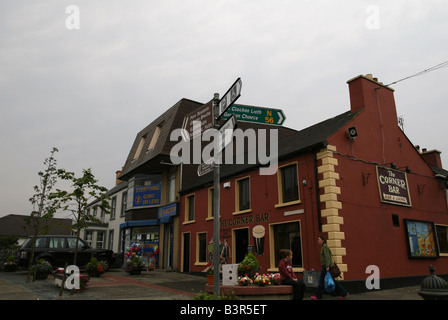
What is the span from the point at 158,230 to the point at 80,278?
43.7 feet

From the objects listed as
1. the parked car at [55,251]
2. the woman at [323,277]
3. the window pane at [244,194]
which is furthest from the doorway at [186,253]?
the woman at [323,277]

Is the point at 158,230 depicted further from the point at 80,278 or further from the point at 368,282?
the point at 368,282

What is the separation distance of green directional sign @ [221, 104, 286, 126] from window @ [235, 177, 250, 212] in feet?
32.1

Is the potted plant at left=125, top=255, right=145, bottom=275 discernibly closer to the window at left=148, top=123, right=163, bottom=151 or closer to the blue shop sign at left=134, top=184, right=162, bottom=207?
the blue shop sign at left=134, top=184, right=162, bottom=207

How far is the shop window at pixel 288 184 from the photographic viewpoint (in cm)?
1418

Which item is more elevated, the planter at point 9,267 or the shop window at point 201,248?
the shop window at point 201,248

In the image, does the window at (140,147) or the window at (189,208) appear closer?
the window at (189,208)

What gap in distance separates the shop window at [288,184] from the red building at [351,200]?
43 mm

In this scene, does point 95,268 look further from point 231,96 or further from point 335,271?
point 231,96

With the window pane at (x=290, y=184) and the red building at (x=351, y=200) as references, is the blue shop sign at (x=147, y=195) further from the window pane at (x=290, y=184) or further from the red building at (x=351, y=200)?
the window pane at (x=290, y=184)

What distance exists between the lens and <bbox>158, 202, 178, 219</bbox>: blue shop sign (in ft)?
74.8

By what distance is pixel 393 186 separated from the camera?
14.8m

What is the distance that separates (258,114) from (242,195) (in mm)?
10317

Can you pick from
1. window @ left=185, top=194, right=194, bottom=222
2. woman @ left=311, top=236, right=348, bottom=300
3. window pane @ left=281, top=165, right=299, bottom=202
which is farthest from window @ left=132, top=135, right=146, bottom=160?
woman @ left=311, top=236, right=348, bottom=300
